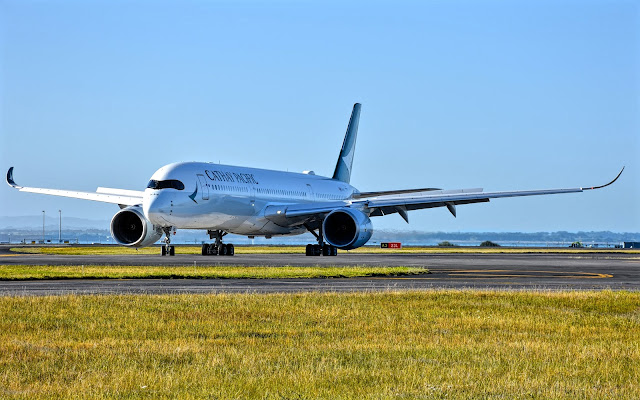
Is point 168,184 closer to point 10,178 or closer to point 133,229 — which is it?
point 133,229

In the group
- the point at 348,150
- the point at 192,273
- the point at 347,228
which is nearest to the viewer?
the point at 192,273

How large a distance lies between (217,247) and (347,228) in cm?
889

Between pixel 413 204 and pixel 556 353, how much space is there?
39.4m

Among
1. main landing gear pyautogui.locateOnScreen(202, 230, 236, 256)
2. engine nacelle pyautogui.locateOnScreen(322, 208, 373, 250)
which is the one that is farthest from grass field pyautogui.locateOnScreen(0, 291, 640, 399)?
main landing gear pyautogui.locateOnScreen(202, 230, 236, 256)

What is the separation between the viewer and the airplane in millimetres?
44938

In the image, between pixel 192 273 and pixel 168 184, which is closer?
pixel 192 273

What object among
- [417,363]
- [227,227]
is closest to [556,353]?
[417,363]

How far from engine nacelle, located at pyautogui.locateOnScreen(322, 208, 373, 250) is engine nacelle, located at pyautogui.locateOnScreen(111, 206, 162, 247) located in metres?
9.12

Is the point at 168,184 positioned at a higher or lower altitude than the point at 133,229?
higher

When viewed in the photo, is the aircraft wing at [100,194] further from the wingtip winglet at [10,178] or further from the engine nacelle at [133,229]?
the engine nacelle at [133,229]

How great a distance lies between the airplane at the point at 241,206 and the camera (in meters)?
44.9

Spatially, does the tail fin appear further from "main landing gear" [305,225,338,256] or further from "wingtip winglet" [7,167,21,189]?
"wingtip winglet" [7,167,21,189]

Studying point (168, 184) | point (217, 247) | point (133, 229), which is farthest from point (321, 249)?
point (168, 184)

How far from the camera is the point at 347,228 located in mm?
49656
